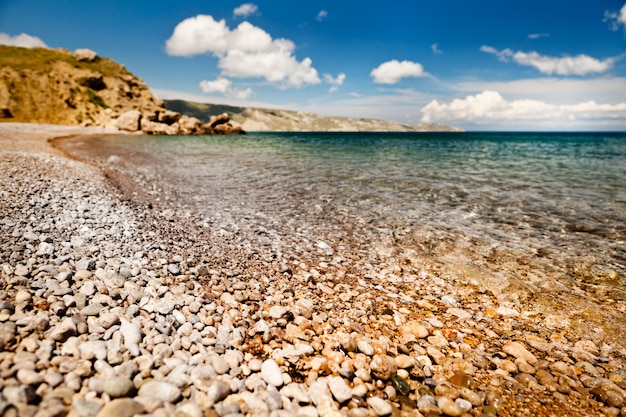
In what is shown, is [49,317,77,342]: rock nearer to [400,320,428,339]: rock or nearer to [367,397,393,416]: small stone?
[367,397,393,416]: small stone

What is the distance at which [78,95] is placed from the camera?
88125mm

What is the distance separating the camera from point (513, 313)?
5555 mm

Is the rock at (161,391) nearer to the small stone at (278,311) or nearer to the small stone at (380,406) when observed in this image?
the small stone at (278,311)

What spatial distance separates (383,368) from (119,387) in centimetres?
322

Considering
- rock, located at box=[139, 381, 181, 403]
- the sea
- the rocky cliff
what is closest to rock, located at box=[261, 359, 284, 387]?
rock, located at box=[139, 381, 181, 403]

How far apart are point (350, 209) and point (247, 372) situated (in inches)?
355

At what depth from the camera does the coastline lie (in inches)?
132

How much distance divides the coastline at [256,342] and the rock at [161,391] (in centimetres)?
1

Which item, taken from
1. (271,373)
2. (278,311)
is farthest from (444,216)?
(271,373)

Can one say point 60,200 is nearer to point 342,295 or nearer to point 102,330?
point 102,330

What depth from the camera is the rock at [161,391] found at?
3.18 metres

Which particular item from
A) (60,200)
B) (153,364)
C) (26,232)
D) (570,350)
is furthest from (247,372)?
(60,200)

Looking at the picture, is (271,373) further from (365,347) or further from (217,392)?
(365,347)

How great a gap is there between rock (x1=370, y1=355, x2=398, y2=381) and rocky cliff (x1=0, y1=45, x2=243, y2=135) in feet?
315
